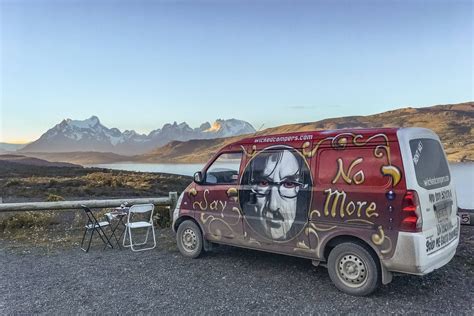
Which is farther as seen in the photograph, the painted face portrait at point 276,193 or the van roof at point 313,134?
the painted face portrait at point 276,193

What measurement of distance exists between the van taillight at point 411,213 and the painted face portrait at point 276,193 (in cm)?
120

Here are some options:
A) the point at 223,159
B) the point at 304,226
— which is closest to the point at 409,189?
the point at 304,226

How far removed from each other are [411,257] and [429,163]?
3.81 feet

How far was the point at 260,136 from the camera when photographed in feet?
19.3

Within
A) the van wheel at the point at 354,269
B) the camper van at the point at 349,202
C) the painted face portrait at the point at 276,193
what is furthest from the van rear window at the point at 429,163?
the painted face portrait at the point at 276,193

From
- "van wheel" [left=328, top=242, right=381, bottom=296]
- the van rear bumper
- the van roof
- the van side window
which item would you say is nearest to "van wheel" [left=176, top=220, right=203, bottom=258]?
the van side window

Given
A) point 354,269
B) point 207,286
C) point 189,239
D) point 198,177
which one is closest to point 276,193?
point 354,269

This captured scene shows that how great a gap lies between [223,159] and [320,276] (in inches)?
91.6

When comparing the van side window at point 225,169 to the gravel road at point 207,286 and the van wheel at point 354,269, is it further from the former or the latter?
the van wheel at point 354,269

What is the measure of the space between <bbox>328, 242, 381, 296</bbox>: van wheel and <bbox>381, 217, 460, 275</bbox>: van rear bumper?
19 centimetres

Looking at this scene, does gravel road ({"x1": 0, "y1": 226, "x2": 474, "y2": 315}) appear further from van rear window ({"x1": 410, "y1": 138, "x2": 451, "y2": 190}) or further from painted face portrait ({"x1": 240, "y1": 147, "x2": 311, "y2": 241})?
van rear window ({"x1": 410, "y1": 138, "x2": 451, "y2": 190})

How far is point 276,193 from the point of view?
538 centimetres

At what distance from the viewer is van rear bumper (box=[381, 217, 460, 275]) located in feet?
13.6

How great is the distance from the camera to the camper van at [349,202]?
427 centimetres
